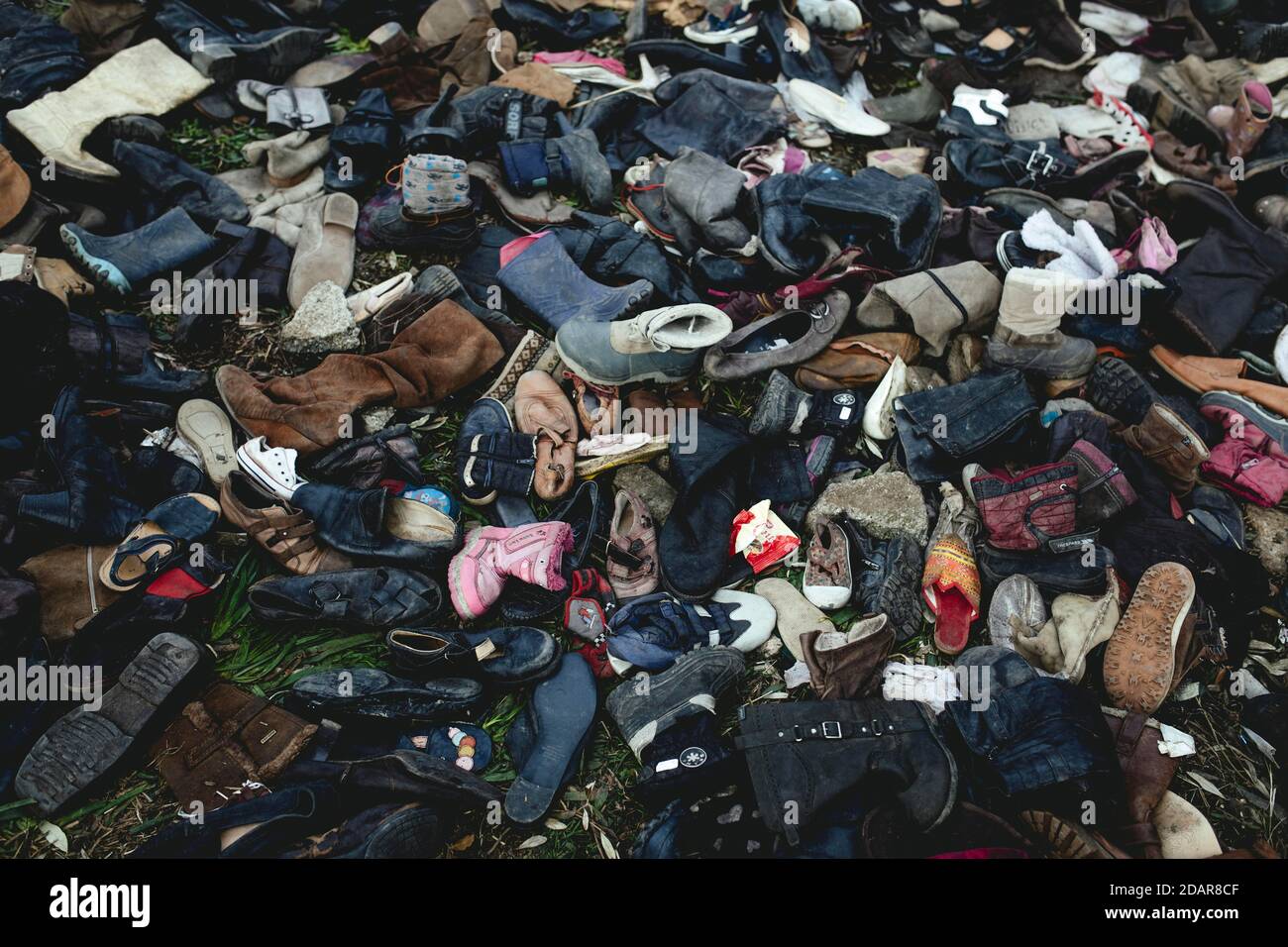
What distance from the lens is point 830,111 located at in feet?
16.4

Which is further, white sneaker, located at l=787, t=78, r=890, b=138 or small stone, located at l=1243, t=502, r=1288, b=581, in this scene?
white sneaker, located at l=787, t=78, r=890, b=138

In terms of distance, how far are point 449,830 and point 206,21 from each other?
4628 millimetres

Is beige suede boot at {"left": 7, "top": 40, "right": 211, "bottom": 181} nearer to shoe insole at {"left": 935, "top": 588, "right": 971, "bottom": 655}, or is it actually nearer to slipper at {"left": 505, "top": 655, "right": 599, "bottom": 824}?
slipper at {"left": 505, "top": 655, "right": 599, "bottom": 824}

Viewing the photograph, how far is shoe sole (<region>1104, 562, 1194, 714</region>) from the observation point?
3.11 meters

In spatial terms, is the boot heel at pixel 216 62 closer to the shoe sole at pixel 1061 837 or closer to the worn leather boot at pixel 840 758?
the worn leather boot at pixel 840 758

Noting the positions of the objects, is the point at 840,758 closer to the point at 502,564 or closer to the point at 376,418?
the point at 502,564

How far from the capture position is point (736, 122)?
188 inches

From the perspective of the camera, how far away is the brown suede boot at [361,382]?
363 centimetres

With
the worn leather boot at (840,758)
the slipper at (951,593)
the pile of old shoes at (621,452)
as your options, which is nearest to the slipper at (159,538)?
the pile of old shoes at (621,452)

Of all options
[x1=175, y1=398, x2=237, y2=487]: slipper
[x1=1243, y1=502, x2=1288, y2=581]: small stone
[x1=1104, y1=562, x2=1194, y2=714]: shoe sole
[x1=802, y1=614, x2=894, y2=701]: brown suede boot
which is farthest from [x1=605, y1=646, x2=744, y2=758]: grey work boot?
[x1=1243, y1=502, x2=1288, y2=581]: small stone

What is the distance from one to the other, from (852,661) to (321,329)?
2.69 meters

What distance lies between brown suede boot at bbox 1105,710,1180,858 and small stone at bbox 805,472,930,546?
0.96 m

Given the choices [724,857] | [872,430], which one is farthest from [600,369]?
[724,857]

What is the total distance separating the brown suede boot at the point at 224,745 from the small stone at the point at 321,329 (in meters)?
1.57
